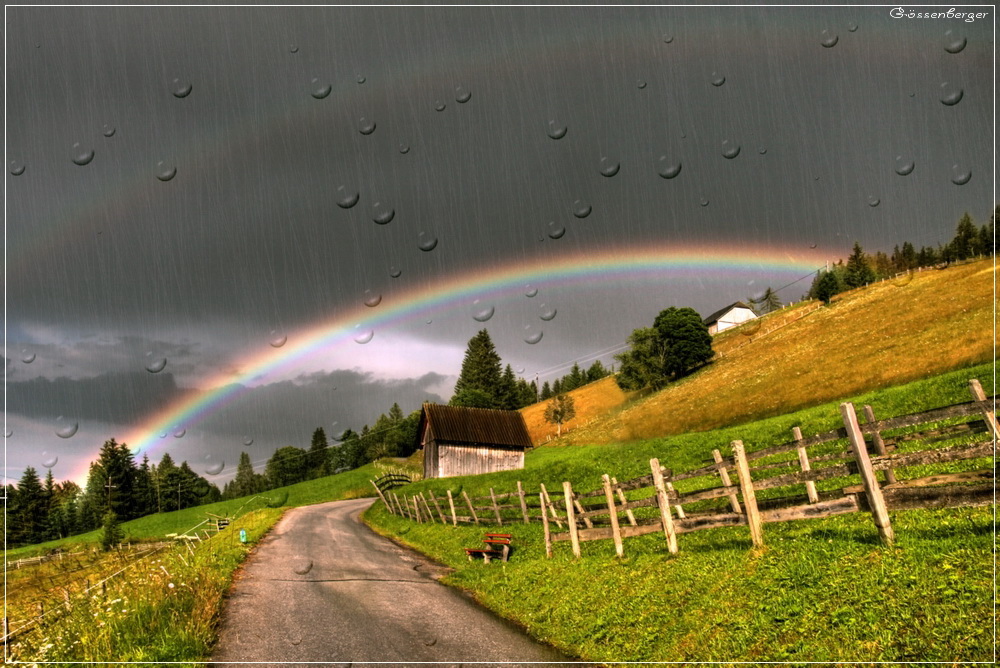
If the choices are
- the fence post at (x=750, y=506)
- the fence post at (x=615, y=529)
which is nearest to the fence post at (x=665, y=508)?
the fence post at (x=615, y=529)

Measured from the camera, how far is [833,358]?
1996 inches

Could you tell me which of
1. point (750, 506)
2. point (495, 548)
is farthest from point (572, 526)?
point (750, 506)

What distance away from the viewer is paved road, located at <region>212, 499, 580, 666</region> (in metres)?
8.69

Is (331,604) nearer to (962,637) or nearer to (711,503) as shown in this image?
(962,637)

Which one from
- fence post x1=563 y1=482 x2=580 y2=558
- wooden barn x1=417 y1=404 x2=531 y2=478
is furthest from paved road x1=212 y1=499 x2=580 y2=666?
wooden barn x1=417 y1=404 x2=531 y2=478

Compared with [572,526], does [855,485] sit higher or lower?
higher

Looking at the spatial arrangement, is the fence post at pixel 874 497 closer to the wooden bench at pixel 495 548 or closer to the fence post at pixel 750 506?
the fence post at pixel 750 506

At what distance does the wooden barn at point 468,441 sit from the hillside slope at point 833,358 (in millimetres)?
11667

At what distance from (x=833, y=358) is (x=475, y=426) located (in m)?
34.0

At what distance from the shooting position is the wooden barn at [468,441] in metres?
53.5

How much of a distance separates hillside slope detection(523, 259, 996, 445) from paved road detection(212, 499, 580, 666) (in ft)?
114

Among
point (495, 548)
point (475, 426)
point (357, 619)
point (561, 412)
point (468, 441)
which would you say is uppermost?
point (475, 426)

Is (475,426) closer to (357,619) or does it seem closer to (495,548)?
(495,548)

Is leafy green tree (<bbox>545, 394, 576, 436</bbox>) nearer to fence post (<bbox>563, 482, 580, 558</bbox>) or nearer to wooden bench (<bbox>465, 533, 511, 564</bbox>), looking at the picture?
wooden bench (<bbox>465, 533, 511, 564</bbox>)
